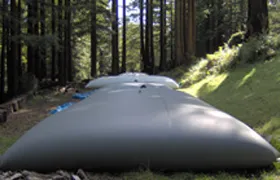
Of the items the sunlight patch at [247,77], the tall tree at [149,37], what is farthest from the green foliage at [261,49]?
the tall tree at [149,37]

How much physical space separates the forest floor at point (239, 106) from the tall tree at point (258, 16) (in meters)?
1.72

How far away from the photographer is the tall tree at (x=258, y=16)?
26.8 ft

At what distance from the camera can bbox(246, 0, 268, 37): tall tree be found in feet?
26.8

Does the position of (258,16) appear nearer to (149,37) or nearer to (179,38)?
(179,38)

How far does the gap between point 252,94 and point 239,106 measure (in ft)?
1.90

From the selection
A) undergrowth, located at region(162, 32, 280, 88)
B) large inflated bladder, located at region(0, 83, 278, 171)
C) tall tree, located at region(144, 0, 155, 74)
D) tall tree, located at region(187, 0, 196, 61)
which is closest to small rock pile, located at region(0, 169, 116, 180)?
large inflated bladder, located at region(0, 83, 278, 171)

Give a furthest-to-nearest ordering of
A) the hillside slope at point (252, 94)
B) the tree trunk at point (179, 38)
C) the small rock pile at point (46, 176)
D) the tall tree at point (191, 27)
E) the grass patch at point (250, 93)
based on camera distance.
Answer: the tree trunk at point (179, 38) → the tall tree at point (191, 27) → the grass patch at point (250, 93) → the hillside slope at point (252, 94) → the small rock pile at point (46, 176)

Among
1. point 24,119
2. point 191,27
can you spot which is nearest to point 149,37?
point 191,27

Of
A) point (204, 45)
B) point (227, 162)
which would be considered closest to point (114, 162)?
point (227, 162)

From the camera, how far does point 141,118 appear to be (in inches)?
101

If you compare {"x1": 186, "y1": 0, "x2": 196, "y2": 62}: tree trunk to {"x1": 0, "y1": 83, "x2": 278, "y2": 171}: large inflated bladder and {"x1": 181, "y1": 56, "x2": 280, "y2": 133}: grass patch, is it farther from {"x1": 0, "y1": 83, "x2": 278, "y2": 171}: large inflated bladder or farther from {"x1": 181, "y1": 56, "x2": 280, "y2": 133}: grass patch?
{"x1": 0, "y1": 83, "x2": 278, "y2": 171}: large inflated bladder

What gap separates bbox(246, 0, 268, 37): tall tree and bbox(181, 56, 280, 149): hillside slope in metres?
1.67

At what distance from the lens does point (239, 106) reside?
16.1 feet

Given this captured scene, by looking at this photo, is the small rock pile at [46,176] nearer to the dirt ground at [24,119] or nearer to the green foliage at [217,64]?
the dirt ground at [24,119]
